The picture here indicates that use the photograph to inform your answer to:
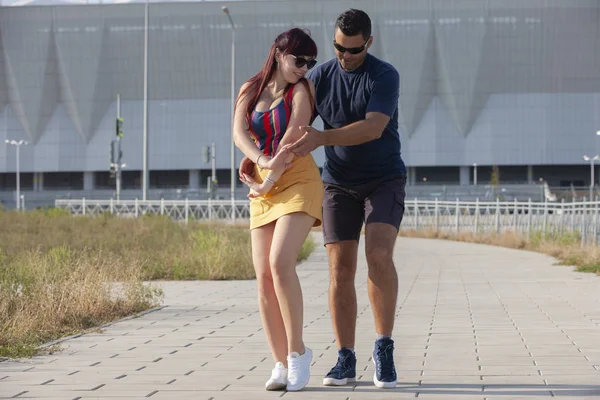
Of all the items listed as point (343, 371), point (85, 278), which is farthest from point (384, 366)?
point (85, 278)

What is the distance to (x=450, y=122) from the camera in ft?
266

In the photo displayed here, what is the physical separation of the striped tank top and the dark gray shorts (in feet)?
1.72

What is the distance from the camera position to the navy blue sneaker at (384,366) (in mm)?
6219

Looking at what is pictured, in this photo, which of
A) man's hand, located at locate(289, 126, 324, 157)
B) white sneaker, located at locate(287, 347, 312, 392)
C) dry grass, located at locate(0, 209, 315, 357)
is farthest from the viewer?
dry grass, located at locate(0, 209, 315, 357)

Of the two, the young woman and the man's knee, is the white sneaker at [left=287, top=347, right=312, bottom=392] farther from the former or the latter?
the man's knee

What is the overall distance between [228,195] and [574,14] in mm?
25059

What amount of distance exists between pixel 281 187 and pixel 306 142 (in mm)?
393

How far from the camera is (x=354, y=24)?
6.23m

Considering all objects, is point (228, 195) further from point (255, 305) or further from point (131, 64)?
point (255, 305)

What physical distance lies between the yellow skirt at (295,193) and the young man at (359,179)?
20 centimetres

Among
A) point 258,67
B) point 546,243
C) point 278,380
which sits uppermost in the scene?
point 258,67

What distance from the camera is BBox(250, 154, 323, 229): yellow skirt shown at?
6172 mm

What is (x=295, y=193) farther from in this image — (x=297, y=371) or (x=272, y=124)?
(x=297, y=371)

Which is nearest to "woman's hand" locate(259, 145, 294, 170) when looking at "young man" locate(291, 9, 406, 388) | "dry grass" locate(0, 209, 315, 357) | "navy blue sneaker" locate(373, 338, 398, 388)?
"young man" locate(291, 9, 406, 388)
